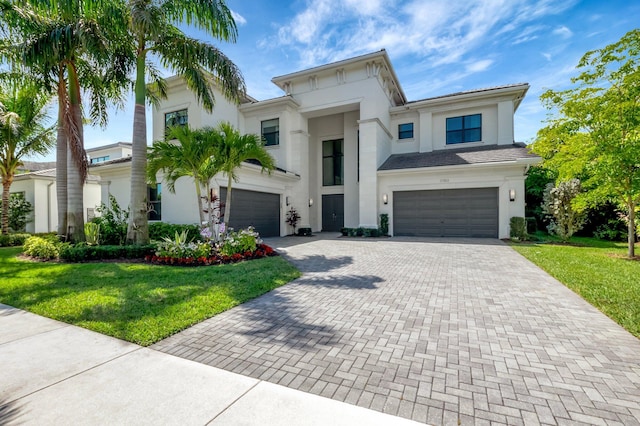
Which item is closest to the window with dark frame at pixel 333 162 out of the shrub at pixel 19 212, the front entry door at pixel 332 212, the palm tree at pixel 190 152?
the front entry door at pixel 332 212

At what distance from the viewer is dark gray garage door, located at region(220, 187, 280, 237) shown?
44.5 feet

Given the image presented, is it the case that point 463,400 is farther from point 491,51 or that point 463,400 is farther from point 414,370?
point 491,51

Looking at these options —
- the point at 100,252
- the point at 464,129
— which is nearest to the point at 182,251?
the point at 100,252

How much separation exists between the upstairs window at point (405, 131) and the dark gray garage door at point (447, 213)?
4434mm

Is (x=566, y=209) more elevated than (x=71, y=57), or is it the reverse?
(x=71, y=57)

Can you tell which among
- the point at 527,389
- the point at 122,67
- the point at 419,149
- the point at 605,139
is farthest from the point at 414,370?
the point at 419,149

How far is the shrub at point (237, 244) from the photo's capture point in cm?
862

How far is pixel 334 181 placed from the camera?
768 inches

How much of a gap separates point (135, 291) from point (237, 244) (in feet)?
12.0

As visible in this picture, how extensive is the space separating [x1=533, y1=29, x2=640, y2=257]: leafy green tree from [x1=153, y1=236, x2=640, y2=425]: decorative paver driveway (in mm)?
5624

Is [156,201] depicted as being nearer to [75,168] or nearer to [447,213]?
[75,168]

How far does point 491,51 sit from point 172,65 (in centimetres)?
1117

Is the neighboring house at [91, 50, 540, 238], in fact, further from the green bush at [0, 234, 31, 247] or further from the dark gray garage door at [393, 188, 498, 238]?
the green bush at [0, 234, 31, 247]

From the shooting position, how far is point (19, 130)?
1275 centimetres
